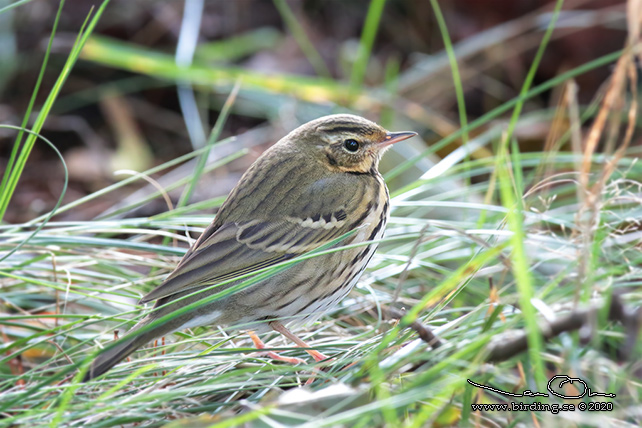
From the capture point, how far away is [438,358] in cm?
236

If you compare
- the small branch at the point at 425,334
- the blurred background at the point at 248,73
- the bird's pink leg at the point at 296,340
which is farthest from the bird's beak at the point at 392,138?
the blurred background at the point at 248,73

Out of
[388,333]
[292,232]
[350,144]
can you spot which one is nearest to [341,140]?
[350,144]

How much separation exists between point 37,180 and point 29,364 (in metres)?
Result: 2.87

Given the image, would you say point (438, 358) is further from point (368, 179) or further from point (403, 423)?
point (368, 179)

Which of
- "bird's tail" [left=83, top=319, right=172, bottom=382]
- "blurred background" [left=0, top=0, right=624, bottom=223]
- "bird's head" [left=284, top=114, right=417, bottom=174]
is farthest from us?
"blurred background" [left=0, top=0, right=624, bottom=223]

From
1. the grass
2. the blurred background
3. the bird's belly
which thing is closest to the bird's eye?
the grass

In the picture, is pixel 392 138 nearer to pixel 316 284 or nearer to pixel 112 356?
pixel 316 284

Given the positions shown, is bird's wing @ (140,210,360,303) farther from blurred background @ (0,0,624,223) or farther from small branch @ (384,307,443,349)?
blurred background @ (0,0,624,223)

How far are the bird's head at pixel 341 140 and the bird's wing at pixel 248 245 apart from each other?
324 mm

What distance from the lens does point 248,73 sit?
622 centimetres

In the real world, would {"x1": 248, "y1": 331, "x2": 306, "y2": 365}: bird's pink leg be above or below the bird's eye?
below

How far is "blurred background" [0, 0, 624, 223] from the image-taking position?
5.91 meters

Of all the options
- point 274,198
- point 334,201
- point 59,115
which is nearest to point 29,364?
point 274,198

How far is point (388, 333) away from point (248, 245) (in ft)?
2.80
